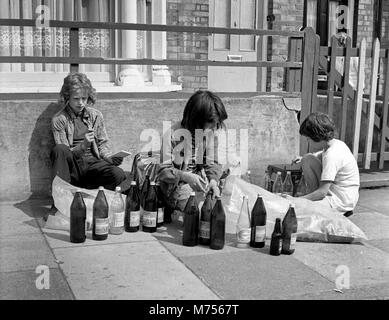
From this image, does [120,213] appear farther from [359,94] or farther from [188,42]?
[188,42]

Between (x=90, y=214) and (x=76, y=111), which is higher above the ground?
(x=76, y=111)

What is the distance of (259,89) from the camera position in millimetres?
11141

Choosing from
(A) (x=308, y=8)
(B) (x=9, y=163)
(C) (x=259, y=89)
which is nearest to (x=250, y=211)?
(B) (x=9, y=163)

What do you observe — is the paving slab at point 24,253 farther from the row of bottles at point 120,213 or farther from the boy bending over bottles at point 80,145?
the boy bending over bottles at point 80,145

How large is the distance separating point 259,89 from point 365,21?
10.2 feet

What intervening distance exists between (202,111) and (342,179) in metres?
1.52

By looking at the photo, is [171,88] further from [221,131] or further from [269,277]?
[269,277]

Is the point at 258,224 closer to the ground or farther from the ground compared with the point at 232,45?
closer to the ground

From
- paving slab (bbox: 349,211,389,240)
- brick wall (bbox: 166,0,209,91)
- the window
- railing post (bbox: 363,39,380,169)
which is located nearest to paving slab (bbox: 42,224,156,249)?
paving slab (bbox: 349,211,389,240)

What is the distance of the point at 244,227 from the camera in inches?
182

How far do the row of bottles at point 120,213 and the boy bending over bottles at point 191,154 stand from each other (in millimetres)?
178

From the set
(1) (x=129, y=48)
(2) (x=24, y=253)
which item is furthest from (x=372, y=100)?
(2) (x=24, y=253)

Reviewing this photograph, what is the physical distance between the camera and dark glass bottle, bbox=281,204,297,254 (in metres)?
4.44

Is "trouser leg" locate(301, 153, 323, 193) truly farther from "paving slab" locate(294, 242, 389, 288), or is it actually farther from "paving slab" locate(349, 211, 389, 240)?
"paving slab" locate(294, 242, 389, 288)
